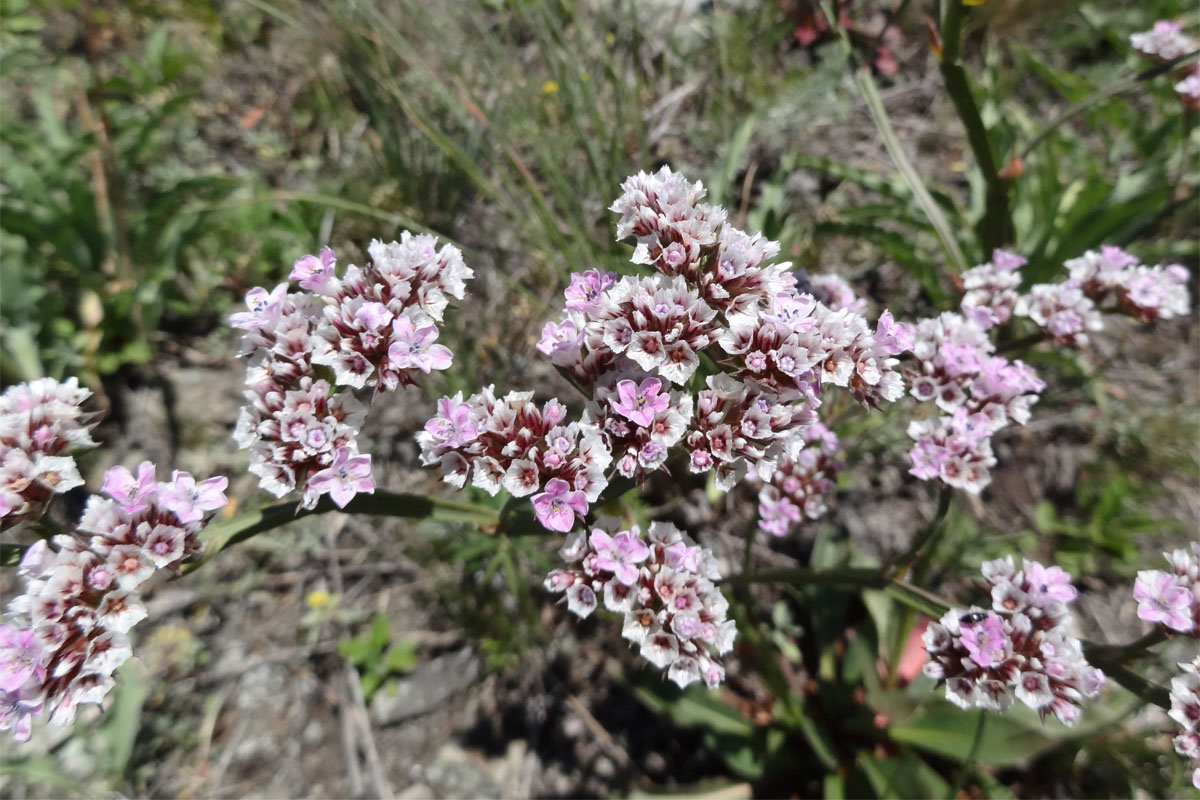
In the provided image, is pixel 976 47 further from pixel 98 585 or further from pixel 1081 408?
pixel 98 585

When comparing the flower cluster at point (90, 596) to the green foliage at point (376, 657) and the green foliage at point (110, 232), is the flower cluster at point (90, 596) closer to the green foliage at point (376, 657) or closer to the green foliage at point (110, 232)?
the green foliage at point (376, 657)

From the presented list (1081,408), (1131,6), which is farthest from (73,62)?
(1131,6)

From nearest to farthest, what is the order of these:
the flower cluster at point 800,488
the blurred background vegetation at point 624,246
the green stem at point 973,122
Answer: the flower cluster at point 800,488
the green stem at point 973,122
the blurred background vegetation at point 624,246

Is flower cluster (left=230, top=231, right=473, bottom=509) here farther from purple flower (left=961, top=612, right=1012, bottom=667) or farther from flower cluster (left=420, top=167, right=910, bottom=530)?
purple flower (left=961, top=612, right=1012, bottom=667)

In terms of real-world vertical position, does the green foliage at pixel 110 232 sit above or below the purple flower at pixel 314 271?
below

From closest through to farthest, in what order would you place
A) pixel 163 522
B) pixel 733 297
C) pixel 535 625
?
pixel 163 522, pixel 733 297, pixel 535 625

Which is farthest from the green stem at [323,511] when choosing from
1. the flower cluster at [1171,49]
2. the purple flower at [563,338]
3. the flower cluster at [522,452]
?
the flower cluster at [1171,49]

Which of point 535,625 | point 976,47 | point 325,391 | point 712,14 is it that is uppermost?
point 976,47

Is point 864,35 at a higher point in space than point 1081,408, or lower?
higher
